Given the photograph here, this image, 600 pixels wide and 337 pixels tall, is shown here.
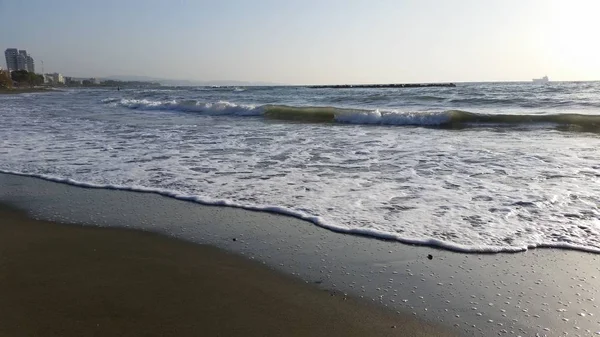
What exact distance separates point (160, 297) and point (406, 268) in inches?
65.6

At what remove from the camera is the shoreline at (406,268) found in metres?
2.42

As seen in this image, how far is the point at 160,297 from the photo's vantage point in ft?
8.48

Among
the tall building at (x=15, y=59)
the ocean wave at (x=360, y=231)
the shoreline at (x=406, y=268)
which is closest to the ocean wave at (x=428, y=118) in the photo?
the ocean wave at (x=360, y=231)

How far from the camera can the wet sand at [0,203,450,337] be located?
2.27m

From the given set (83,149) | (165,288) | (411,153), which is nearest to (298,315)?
(165,288)

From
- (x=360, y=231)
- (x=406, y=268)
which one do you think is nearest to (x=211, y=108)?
(x=360, y=231)

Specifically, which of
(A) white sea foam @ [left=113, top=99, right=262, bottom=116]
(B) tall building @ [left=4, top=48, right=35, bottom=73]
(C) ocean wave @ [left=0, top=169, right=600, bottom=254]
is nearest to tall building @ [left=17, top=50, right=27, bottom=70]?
(B) tall building @ [left=4, top=48, right=35, bottom=73]

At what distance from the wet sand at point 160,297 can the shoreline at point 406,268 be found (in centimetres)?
18

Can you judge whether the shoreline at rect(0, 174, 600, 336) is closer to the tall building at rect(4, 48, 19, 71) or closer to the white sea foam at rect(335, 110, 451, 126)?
the white sea foam at rect(335, 110, 451, 126)

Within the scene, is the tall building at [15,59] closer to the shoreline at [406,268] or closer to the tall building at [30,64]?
the tall building at [30,64]

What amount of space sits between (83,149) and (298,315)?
720cm

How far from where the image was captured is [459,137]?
35.1ft

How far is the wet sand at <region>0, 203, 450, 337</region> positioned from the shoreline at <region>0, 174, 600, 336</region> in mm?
178

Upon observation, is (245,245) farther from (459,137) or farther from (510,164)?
(459,137)
